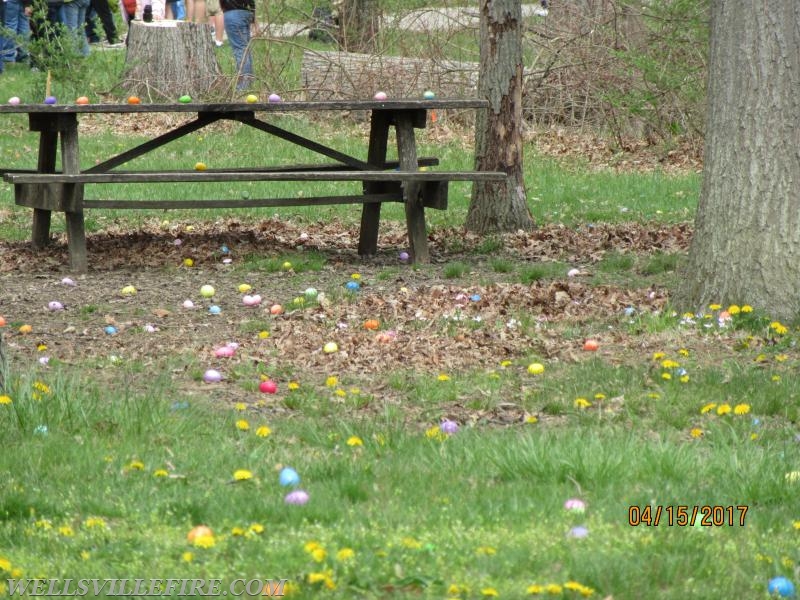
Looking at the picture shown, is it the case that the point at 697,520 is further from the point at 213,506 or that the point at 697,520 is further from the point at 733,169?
the point at 733,169

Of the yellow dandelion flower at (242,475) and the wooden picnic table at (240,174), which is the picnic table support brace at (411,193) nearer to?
the wooden picnic table at (240,174)

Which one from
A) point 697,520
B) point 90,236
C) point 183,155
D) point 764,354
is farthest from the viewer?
point 183,155

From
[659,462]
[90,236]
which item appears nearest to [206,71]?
[90,236]

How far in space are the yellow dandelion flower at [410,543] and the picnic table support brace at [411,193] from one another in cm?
556

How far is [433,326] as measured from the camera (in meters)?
6.73

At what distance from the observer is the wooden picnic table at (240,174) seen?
8328 millimetres

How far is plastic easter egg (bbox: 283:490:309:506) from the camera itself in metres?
3.74

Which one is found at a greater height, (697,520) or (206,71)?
(206,71)

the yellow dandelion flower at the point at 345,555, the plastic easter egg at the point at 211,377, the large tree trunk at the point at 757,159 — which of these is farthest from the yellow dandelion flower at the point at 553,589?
the large tree trunk at the point at 757,159

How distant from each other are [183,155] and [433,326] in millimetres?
8145

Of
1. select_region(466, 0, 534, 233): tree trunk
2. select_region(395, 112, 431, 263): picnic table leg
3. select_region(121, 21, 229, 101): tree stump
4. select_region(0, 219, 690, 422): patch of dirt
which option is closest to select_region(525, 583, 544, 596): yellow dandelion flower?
select_region(0, 219, 690, 422): patch of dirt

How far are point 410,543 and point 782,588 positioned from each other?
1.01 metres

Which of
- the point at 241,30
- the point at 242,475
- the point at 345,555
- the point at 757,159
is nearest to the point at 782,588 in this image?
the point at 345,555

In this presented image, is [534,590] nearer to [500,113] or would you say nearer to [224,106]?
[224,106]
